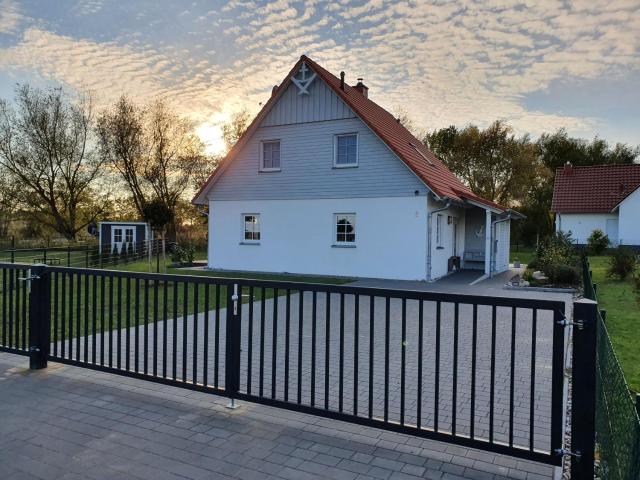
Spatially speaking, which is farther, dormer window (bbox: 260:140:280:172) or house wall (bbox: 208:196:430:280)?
dormer window (bbox: 260:140:280:172)

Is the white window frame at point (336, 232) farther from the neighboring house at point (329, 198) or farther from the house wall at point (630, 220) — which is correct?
the house wall at point (630, 220)

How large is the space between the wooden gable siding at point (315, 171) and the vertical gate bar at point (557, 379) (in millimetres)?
13617

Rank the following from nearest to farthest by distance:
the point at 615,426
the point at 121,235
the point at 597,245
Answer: the point at 615,426
the point at 121,235
the point at 597,245

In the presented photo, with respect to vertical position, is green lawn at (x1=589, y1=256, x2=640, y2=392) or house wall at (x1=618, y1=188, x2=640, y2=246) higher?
house wall at (x1=618, y1=188, x2=640, y2=246)

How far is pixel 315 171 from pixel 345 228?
2481 mm

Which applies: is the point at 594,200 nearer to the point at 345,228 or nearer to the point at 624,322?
the point at 345,228

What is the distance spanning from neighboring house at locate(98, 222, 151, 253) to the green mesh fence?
82.1ft

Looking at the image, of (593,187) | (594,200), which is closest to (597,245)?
(594,200)

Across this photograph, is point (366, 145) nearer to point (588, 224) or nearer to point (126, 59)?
point (126, 59)

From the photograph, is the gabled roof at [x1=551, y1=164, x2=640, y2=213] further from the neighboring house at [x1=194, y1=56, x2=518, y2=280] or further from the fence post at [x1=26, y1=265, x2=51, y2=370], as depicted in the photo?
the fence post at [x1=26, y1=265, x2=51, y2=370]

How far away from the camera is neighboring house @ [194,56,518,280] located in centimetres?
1684

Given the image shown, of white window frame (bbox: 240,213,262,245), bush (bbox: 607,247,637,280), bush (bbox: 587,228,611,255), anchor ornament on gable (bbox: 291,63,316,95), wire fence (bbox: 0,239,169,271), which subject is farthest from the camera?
bush (bbox: 587,228,611,255)

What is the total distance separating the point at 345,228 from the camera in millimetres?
18094

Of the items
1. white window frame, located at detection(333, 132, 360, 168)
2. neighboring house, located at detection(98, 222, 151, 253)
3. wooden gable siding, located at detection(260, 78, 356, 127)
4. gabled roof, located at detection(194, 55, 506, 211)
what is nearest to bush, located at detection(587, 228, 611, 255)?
gabled roof, located at detection(194, 55, 506, 211)
